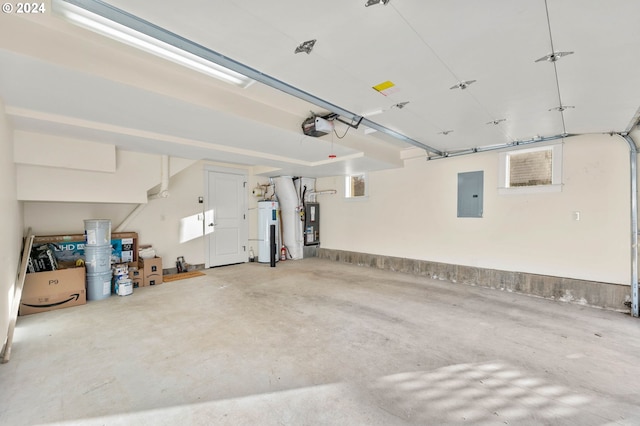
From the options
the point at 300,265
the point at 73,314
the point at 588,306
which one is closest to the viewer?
the point at 73,314

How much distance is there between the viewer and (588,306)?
380 cm

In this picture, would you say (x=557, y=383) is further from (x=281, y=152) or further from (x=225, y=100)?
(x=281, y=152)

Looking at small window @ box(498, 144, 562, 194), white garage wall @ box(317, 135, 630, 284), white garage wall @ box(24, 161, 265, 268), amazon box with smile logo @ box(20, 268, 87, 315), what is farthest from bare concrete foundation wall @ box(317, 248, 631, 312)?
amazon box with smile logo @ box(20, 268, 87, 315)

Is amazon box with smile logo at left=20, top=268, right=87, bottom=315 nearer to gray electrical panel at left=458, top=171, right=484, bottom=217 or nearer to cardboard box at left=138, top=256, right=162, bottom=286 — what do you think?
cardboard box at left=138, top=256, right=162, bottom=286

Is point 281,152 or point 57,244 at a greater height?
Answer: point 281,152

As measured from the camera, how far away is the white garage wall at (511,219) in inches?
145

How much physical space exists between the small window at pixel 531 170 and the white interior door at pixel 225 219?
5.48m

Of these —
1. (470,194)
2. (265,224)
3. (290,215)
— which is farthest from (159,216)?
(470,194)

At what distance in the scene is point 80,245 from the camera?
167 inches

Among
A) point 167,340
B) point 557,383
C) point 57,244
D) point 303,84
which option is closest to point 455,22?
point 303,84

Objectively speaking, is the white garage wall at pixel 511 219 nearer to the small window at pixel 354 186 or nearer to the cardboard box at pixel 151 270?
the small window at pixel 354 186

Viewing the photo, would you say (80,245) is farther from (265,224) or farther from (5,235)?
(265,224)

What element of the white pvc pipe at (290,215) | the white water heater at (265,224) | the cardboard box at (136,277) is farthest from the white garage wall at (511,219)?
the cardboard box at (136,277)

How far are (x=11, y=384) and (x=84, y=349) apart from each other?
52cm
